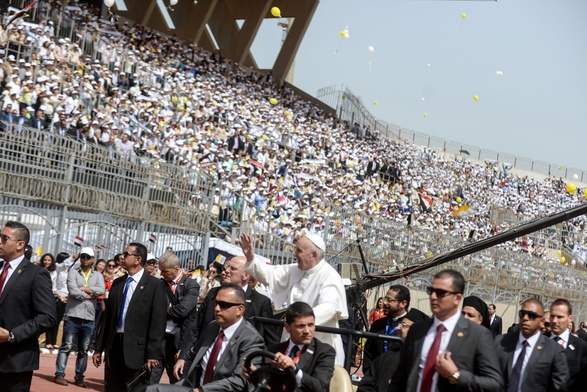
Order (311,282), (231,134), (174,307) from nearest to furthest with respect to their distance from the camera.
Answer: (311,282) < (174,307) < (231,134)

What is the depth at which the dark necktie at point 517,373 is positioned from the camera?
23.4 feet

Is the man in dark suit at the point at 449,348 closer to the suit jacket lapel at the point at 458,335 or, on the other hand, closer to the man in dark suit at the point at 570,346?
the suit jacket lapel at the point at 458,335

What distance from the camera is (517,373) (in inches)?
283

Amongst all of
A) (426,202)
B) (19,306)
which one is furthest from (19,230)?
(426,202)

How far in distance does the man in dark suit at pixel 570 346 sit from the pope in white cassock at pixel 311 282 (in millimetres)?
1785

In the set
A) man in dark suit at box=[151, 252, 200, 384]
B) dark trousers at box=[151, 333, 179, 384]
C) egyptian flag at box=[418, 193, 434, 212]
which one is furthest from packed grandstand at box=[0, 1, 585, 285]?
dark trousers at box=[151, 333, 179, 384]

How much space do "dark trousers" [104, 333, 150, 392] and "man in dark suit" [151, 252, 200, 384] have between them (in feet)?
1.91

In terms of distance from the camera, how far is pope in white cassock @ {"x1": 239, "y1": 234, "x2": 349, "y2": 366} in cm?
793

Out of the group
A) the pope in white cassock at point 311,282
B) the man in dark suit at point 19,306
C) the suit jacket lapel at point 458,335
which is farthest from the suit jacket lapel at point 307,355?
the man in dark suit at point 19,306

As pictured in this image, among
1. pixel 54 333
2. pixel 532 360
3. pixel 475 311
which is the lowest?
pixel 54 333

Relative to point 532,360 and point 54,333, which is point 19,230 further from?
point 54,333

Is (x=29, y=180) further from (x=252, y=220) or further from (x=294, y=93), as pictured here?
(x=294, y=93)

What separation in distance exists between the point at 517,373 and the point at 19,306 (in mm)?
3805

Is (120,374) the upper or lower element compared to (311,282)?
lower
